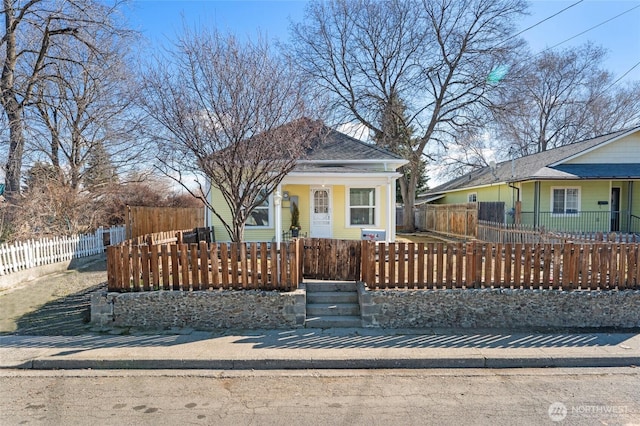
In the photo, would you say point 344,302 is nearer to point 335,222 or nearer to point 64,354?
point 64,354

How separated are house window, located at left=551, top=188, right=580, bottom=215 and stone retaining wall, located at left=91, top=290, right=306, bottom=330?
17.1 metres

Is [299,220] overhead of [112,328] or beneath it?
overhead

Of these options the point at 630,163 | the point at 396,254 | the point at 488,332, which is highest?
the point at 630,163

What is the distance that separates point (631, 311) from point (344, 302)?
16.4 feet

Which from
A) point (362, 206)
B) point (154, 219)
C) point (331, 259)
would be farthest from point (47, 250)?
point (362, 206)

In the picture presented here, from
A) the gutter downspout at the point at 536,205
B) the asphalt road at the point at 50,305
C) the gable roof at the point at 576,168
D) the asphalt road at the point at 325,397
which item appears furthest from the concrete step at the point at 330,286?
the gutter downspout at the point at 536,205

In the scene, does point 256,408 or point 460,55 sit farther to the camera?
point 460,55

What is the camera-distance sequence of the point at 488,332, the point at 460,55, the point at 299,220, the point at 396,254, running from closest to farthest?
the point at 488,332 → the point at 396,254 → the point at 299,220 → the point at 460,55

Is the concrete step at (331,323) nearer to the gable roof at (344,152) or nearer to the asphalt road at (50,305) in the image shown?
the asphalt road at (50,305)

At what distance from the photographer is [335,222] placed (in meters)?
12.7

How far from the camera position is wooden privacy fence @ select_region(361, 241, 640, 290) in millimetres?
5852

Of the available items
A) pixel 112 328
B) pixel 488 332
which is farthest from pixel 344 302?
pixel 112 328

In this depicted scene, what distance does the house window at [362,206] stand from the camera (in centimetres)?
1264

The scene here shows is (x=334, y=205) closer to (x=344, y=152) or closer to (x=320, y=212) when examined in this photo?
(x=320, y=212)
